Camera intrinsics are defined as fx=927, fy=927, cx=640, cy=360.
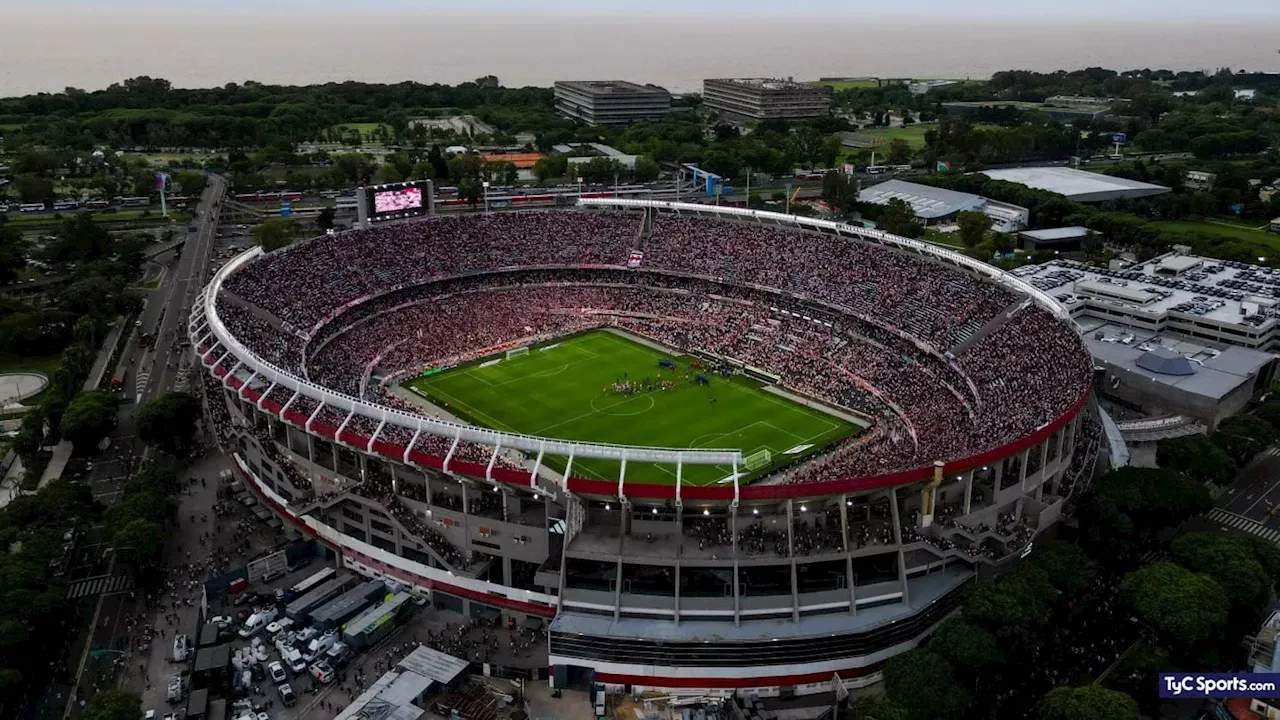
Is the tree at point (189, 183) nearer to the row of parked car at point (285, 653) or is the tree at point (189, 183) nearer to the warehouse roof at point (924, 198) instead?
the warehouse roof at point (924, 198)

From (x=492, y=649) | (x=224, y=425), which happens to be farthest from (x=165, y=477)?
(x=492, y=649)

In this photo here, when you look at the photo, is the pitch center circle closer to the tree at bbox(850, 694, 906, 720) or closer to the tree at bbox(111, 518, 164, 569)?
the tree at bbox(111, 518, 164, 569)

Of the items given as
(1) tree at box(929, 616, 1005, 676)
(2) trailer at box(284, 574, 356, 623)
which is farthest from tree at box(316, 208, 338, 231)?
(1) tree at box(929, 616, 1005, 676)

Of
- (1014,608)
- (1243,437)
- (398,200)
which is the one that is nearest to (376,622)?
(1014,608)

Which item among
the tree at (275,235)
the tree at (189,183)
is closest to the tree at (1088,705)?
the tree at (275,235)

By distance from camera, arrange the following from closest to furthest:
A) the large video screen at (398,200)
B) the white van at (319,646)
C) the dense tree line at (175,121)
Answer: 1. the white van at (319,646)
2. the large video screen at (398,200)
3. the dense tree line at (175,121)

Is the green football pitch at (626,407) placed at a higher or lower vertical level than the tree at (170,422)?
lower
